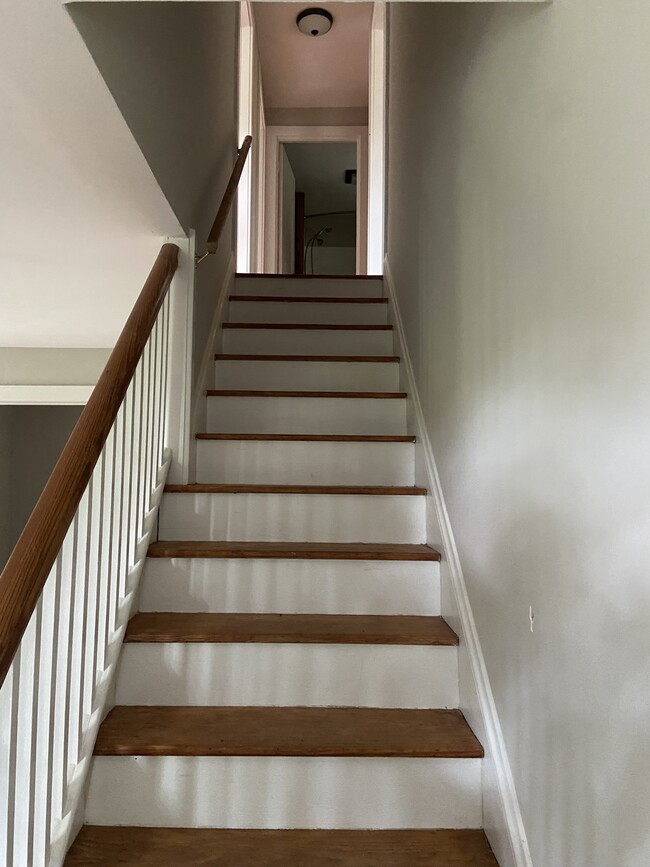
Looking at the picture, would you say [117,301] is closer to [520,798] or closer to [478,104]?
[478,104]

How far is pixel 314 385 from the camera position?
9.24 feet

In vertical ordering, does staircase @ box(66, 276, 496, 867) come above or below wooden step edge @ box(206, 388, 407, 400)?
below

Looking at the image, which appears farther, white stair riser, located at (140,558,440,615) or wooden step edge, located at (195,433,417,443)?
wooden step edge, located at (195,433,417,443)

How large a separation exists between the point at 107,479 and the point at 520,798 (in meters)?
1.20

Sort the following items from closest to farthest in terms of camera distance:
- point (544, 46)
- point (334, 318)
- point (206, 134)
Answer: point (544, 46)
point (206, 134)
point (334, 318)

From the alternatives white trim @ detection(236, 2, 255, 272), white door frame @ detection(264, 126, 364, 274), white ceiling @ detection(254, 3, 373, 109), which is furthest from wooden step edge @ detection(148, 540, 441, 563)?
white door frame @ detection(264, 126, 364, 274)

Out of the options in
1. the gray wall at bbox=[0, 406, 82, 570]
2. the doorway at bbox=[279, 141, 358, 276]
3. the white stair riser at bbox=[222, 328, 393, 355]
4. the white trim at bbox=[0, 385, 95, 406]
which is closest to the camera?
the white stair riser at bbox=[222, 328, 393, 355]

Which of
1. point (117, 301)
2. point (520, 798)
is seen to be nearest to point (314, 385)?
point (117, 301)

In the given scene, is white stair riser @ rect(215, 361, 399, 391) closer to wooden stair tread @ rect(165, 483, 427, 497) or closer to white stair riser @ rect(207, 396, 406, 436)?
white stair riser @ rect(207, 396, 406, 436)

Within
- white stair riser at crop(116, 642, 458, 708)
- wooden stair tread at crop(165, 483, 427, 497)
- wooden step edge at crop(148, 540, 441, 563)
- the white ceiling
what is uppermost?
the white ceiling

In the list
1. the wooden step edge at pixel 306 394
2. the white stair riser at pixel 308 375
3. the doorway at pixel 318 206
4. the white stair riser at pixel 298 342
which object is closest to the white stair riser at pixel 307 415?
the wooden step edge at pixel 306 394

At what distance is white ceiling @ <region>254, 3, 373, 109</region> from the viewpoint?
466 cm

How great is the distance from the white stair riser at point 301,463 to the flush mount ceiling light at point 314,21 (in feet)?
12.4

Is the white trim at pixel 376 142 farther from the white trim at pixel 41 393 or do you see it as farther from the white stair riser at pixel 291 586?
the white stair riser at pixel 291 586
